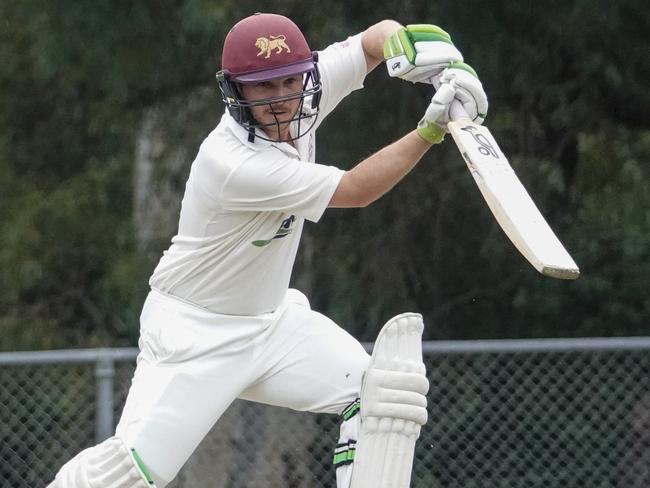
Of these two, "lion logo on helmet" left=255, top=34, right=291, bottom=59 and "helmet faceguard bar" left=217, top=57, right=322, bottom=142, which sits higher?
"lion logo on helmet" left=255, top=34, right=291, bottom=59

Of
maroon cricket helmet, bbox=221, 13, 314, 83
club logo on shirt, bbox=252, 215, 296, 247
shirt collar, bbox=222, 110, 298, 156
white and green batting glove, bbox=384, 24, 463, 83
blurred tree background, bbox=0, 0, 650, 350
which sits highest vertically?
maroon cricket helmet, bbox=221, 13, 314, 83

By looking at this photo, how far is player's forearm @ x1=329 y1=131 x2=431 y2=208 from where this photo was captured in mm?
4320

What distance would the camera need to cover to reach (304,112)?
4.70 meters

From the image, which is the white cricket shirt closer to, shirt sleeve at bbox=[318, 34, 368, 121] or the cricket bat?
shirt sleeve at bbox=[318, 34, 368, 121]

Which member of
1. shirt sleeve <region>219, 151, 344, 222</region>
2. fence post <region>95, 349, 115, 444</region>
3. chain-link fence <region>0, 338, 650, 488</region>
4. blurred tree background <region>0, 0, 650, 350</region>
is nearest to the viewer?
shirt sleeve <region>219, 151, 344, 222</region>

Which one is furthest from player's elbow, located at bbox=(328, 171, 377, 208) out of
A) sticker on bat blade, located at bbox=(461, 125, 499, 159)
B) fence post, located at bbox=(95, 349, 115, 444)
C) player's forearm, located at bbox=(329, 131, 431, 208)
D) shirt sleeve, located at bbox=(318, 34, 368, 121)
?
fence post, located at bbox=(95, 349, 115, 444)

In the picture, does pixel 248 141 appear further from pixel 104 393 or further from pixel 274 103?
pixel 104 393

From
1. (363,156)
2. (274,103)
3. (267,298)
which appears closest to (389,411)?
(267,298)

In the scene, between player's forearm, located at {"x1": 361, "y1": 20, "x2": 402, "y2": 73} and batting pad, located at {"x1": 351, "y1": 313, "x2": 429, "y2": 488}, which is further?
player's forearm, located at {"x1": 361, "y1": 20, "x2": 402, "y2": 73}

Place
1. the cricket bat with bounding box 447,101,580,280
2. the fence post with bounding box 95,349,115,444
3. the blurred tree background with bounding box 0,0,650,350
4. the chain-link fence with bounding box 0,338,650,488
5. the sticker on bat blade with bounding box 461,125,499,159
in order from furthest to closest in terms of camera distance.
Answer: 1. the blurred tree background with bounding box 0,0,650,350
2. the chain-link fence with bounding box 0,338,650,488
3. the fence post with bounding box 95,349,115,444
4. the sticker on bat blade with bounding box 461,125,499,159
5. the cricket bat with bounding box 447,101,580,280

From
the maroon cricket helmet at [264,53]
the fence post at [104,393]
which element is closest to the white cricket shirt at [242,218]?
the maroon cricket helmet at [264,53]

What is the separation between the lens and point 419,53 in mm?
4504

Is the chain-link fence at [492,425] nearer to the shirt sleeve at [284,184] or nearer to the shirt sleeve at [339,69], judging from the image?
the shirt sleeve at [339,69]

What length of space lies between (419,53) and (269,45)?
17.9 inches
